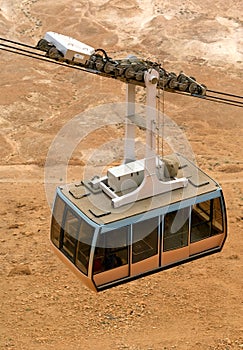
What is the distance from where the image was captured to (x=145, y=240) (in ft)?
54.8

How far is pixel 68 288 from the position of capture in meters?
22.3

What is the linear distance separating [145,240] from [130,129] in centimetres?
259

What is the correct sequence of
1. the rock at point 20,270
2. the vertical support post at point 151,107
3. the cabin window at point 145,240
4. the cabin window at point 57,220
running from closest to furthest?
the vertical support post at point 151,107 < the cabin window at point 145,240 < the cabin window at point 57,220 < the rock at point 20,270

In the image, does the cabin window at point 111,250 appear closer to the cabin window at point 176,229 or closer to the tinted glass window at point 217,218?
the cabin window at point 176,229

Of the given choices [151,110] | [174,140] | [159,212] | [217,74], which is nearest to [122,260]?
[159,212]

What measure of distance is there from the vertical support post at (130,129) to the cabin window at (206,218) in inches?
76.5

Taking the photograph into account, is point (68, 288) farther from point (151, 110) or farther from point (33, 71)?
point (33, 71)

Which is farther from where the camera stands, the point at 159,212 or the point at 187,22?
the point at 187,22

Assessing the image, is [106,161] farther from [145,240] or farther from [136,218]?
[136,218]

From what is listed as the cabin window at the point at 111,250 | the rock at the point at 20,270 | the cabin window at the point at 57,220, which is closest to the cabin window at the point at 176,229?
the cabin window at the point at 111,250

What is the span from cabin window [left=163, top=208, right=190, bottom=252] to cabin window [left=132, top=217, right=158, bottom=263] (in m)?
0.27

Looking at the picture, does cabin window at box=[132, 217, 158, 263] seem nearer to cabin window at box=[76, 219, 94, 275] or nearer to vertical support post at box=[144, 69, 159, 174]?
cabin window at box=[76, 219, 94, 275]

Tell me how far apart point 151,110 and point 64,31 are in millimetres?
29866

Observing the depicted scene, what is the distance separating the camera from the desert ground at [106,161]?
20906mm
